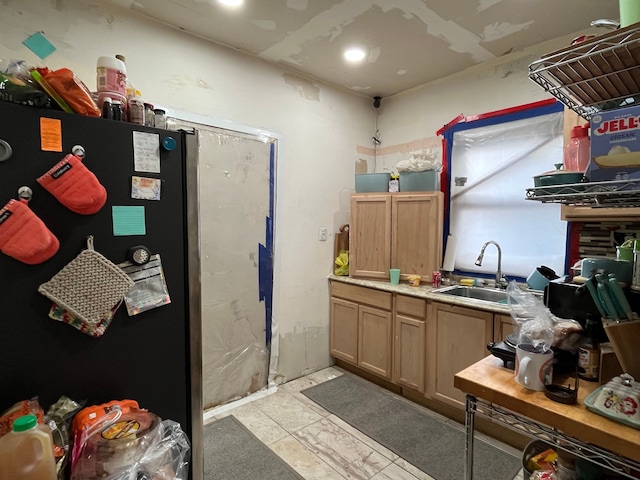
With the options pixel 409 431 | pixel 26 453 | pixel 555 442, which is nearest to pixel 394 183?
pixel 409 431

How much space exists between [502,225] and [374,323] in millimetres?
1315

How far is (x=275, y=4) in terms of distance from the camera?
6.59 feet

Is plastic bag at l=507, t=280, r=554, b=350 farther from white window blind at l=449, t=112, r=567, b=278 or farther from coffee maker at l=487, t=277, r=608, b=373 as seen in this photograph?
white window blind at l=449, t=112, r=567, b=278

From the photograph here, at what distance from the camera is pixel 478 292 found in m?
2.74

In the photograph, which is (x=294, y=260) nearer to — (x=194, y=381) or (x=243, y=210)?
(x=243, y=210)

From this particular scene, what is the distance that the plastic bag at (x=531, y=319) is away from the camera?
1.15m

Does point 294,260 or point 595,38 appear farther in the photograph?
point 294,260

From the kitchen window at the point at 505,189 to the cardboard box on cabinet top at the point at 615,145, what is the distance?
1701 mm

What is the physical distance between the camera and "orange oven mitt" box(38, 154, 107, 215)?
1006 mm

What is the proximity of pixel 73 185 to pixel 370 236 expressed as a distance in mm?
2402

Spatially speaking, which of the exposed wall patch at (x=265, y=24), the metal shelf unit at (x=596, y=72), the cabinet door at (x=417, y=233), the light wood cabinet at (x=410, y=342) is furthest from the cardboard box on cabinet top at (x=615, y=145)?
the exposed wall patch at (x=265, y=24)

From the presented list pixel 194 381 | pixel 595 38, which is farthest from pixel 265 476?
pixel 595 38

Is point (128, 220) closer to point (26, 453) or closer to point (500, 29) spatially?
point (26, 453)

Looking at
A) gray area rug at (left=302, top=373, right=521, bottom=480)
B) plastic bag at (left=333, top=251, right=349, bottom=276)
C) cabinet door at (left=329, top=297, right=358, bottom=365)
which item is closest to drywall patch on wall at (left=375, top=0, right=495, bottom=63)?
plastic bag at (left=333, top=251, right=349, bottom=276)
